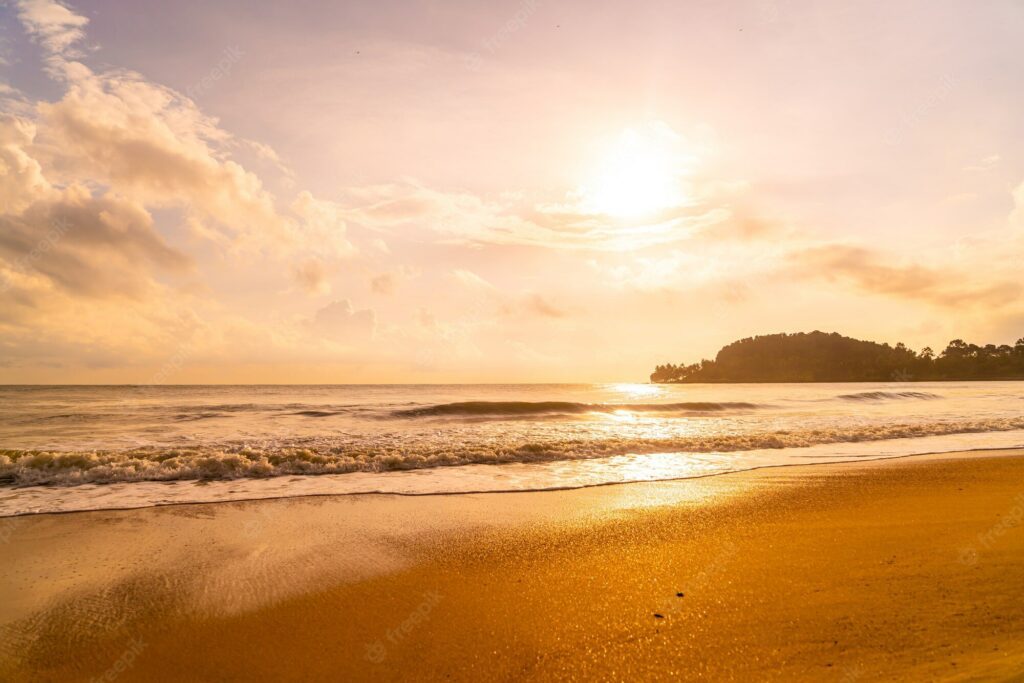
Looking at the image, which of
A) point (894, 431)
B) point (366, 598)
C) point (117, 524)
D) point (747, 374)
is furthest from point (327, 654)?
point (747, 374)

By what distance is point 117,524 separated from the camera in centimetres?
820

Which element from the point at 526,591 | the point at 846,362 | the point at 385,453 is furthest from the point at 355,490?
the point at 846,362

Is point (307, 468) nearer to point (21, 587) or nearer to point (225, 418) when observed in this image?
point (21, 587)

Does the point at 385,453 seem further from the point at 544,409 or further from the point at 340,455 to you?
the point at 544,409

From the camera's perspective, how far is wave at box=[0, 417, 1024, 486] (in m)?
11.8

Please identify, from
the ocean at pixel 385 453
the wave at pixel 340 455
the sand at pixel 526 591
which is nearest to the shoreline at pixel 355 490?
the ocean at pixel 385 453

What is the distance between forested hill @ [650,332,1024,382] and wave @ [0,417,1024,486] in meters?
124

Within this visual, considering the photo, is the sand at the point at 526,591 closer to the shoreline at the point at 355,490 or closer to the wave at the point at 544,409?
the shoreline at the point at 355,490

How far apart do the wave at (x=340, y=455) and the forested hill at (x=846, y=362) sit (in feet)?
405

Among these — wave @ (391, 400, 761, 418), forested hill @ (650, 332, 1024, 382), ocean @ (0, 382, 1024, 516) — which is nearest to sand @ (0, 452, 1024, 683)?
ocean @ (0, 382, 1024, 516)

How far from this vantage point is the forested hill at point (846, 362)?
397 feet

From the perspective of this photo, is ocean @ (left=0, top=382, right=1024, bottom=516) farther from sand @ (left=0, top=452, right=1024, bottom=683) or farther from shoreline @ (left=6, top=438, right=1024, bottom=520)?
sand @ (left=0, top=452, right=1024, bottom=683)

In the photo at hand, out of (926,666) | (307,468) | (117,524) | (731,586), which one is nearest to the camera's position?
(926,666)

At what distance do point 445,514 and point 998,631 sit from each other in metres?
6.58
